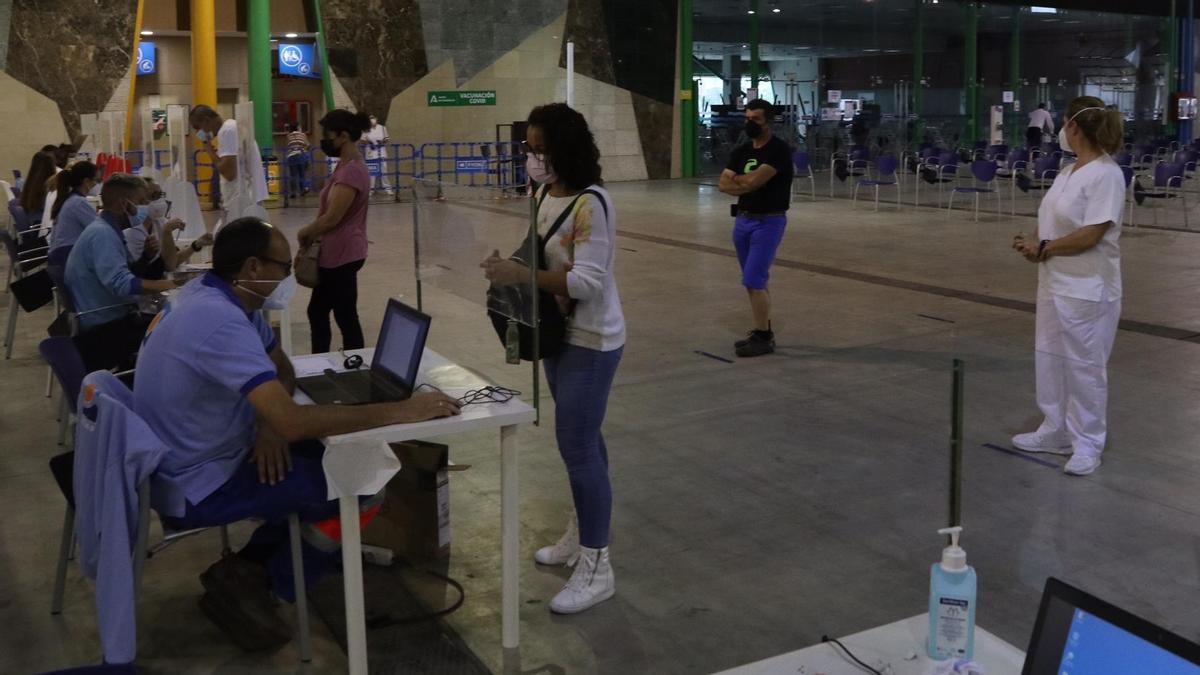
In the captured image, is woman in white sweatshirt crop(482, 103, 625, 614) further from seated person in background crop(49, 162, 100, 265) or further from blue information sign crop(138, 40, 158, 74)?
blue information sign crop(138, 40, 158, 74)

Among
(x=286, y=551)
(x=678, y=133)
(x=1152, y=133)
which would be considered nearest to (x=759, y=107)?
(x=286, y=551)

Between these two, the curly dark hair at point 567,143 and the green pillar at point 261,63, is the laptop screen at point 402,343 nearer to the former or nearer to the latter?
Answer: the curly dark hair at point 567,143

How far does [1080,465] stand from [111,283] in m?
4.02

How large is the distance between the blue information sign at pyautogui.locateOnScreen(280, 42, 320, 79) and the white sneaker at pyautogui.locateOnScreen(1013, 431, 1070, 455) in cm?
1644

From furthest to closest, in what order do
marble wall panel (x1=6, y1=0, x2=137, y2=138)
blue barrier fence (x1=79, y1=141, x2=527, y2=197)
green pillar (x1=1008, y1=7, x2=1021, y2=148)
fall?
green pillar (x1=1008, y1=7, x2=1021, y2=148) → blue barrier fence (x1=79, y1=141, x2=527, y2=197) → marble wall panel (x1=6, y1=0, x2=137, y2=138)

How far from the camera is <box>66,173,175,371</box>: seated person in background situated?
534cm

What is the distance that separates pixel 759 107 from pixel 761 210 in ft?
2.02

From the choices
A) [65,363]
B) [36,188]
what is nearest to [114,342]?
[65,363]

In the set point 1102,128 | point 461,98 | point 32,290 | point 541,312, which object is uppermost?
point 461,98

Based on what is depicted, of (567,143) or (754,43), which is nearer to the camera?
(567,143)

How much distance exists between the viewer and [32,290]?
20.7 feet

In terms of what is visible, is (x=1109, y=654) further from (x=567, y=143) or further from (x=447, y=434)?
(x=567, y=143)

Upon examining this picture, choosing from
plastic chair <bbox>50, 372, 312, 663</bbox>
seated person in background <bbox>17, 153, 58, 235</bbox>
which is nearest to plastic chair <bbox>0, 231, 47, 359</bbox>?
seated person in background <bbox>17, 153, 58, 235</bbox>

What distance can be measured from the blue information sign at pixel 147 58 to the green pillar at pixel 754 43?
1081 centimetres
